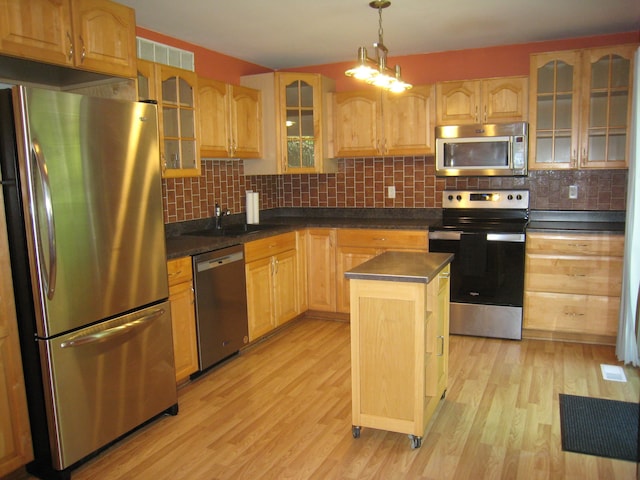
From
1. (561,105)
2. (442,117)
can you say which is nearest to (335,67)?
(442,117)

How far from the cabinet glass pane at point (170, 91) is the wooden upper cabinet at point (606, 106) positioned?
3108 millimetres

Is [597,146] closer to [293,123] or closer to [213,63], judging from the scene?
[293,123]

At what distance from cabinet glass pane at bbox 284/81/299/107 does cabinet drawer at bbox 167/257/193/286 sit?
2.06 metres

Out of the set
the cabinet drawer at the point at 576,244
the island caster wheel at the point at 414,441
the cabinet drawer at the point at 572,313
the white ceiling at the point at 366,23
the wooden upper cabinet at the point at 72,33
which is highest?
the white ceiling at the point at 366,23

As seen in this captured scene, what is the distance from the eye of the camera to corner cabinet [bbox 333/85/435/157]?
15.0ft

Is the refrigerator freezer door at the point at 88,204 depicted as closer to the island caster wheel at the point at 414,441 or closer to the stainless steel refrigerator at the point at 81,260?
the stainless steel refrigerator at the point at 81,260

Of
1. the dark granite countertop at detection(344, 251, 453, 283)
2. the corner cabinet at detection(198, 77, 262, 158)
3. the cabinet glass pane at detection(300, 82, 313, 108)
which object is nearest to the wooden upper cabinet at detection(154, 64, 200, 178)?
the corner cabinet at detection(198, 77, 262, 158)

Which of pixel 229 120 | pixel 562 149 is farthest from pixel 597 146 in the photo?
pixel 229 120

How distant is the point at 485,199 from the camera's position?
4.66 meters

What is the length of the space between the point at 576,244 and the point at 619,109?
43.5 inches

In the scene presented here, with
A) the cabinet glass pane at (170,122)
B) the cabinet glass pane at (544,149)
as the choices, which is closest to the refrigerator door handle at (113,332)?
the cabinet glass pane at (170,122)

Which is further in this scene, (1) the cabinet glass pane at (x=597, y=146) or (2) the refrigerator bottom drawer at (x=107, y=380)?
(1) the cabinet glass pane at (x=597, y=146)

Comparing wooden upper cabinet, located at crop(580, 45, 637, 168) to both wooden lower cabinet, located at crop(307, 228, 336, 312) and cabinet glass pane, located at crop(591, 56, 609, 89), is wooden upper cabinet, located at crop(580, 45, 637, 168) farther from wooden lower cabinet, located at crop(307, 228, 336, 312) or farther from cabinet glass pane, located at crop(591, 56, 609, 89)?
wooden lower cabinet, located at crop(307, 228, 336, 312)

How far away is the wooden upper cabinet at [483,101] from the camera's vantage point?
427cm
